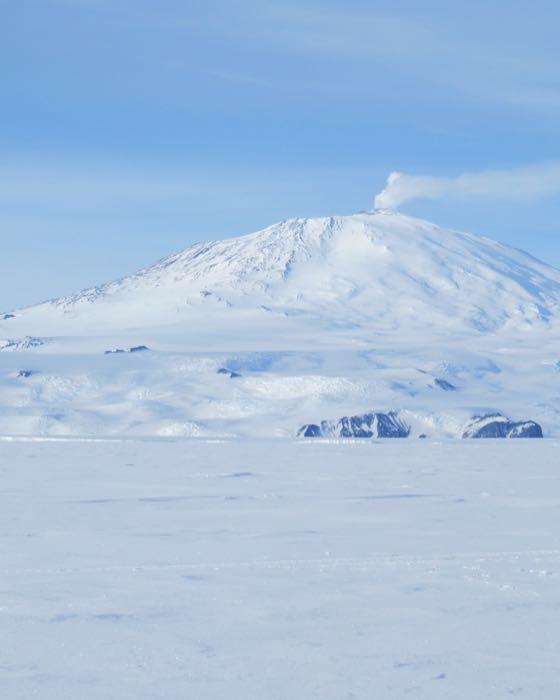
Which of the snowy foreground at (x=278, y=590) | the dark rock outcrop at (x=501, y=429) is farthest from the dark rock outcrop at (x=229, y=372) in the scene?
the snowy foreground at (x=278, y=590)

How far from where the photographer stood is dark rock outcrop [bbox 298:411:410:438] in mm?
37344

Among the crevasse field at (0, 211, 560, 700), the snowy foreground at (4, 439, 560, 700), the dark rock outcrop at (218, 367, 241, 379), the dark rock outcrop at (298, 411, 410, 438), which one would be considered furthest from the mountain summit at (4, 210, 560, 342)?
the snowy foreground at (4, 439, 560, 700)

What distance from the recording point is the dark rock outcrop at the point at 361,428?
37.3 meters

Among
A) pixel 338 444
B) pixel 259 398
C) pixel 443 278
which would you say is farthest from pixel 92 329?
pixel 338 444

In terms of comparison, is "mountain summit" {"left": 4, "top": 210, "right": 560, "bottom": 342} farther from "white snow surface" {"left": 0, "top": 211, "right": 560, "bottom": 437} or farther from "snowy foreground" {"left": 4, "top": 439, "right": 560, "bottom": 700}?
"snowy foreground" {"left": 4, "top": 439, "right": 560, "bottom": 700}

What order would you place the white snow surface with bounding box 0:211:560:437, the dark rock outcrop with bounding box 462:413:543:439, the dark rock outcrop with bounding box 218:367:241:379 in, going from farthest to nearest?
the dark rock outcrop with bounding box 218:367:241:379
the white snow surface with bounding box 0:211:560:437
the dark rock outcrop with bounding box 462:413:543:439

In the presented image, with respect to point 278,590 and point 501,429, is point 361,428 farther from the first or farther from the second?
point 278,590

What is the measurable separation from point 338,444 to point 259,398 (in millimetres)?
16819

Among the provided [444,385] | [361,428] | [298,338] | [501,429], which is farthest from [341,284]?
[501,429]

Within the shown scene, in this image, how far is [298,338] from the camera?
253 ft

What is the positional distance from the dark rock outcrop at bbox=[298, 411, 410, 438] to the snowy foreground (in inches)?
809

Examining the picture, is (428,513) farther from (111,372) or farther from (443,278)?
(443,278)

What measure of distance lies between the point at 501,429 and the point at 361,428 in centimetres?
525

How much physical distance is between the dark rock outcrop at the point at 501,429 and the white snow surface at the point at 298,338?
135 cm
